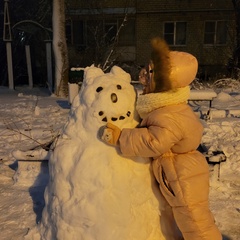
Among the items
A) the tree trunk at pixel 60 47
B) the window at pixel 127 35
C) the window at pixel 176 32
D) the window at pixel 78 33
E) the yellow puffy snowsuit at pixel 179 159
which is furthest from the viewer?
the window at pixel 78 33

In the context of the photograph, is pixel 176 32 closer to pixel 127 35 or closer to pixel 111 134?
pixel 127 35

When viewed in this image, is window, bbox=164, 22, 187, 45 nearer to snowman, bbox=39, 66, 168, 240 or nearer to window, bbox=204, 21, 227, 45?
window, bbox=204, 21, 227, 45

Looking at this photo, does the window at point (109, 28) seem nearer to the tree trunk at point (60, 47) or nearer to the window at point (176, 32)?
the window at point (176, 32)

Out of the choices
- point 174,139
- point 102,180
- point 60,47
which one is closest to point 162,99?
point 174,139

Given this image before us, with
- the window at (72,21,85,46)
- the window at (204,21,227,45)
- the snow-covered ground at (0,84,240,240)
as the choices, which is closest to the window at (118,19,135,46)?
the window at (72,21,85,46)

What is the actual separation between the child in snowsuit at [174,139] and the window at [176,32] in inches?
649

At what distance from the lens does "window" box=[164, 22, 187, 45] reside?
17.9 m

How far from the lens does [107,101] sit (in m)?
2.27

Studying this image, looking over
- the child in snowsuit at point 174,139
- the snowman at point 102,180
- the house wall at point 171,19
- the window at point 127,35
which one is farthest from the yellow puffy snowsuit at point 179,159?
the window at point 127,35

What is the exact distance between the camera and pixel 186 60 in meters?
2.09

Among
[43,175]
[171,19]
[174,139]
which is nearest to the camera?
[174,139]

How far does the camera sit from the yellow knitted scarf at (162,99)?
2.09 metres

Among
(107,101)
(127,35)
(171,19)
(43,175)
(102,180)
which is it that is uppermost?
(171,19)

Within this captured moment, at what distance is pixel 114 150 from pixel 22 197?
1.82m
